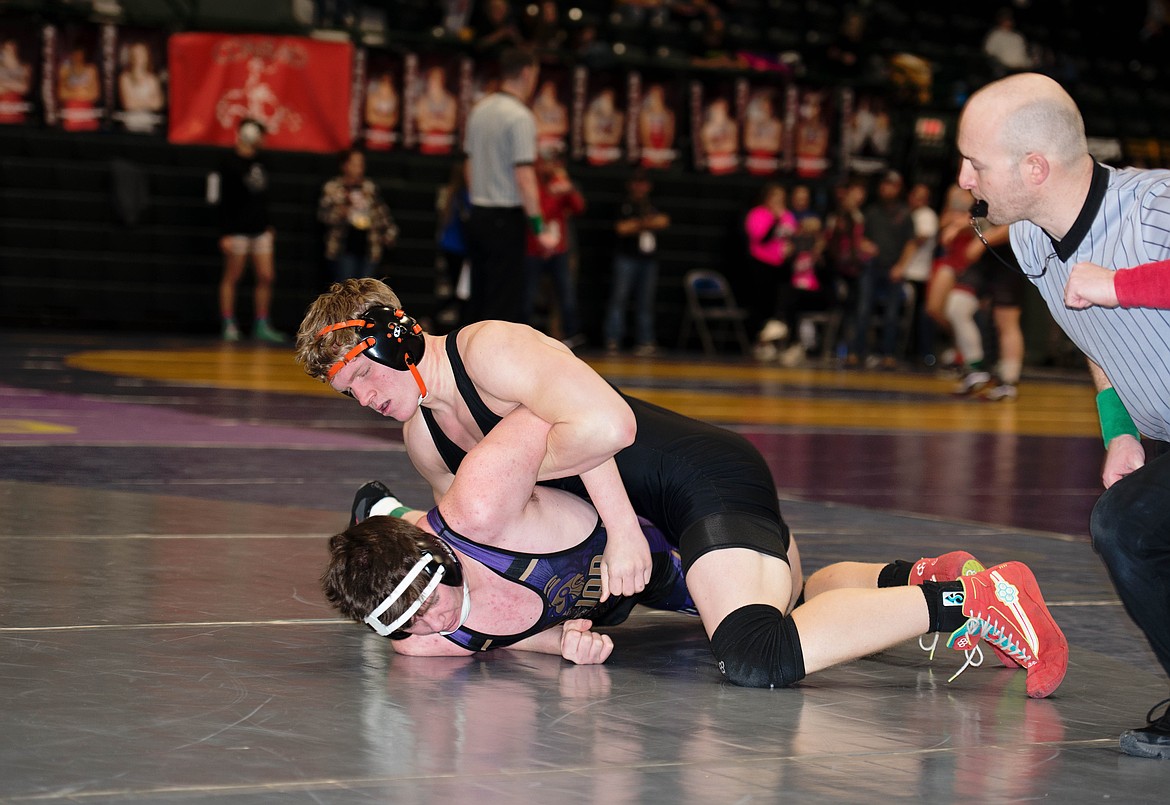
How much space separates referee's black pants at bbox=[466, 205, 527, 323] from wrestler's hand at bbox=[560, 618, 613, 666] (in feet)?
18.0

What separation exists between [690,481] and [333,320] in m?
0.79

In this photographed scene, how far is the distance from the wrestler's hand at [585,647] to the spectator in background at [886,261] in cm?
1097

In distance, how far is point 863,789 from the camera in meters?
2.23

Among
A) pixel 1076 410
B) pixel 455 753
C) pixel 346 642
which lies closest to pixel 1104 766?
pixel 455 753

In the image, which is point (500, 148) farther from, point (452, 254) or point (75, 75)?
point (75, 75)

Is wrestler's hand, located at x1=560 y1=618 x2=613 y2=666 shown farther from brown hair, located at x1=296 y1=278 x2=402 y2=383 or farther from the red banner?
the red banner

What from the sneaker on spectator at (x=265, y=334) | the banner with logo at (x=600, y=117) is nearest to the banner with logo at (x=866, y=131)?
the banner with logo at (x=600, y=117)

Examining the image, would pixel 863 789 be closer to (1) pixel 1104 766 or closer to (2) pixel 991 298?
(1) pixel 1104 766

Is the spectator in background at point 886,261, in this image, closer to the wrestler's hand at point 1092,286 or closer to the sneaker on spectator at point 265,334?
the sneaker on spectator at point 265,334

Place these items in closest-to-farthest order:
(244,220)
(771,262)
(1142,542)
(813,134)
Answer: (1142,542)
(244,220)
(771,262)
(813,134)

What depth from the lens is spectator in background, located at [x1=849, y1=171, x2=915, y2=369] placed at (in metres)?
13.8

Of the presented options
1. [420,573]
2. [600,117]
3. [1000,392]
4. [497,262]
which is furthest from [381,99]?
[420,573]

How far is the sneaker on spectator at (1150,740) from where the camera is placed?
2461mm

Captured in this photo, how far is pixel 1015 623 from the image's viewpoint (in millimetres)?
2928
